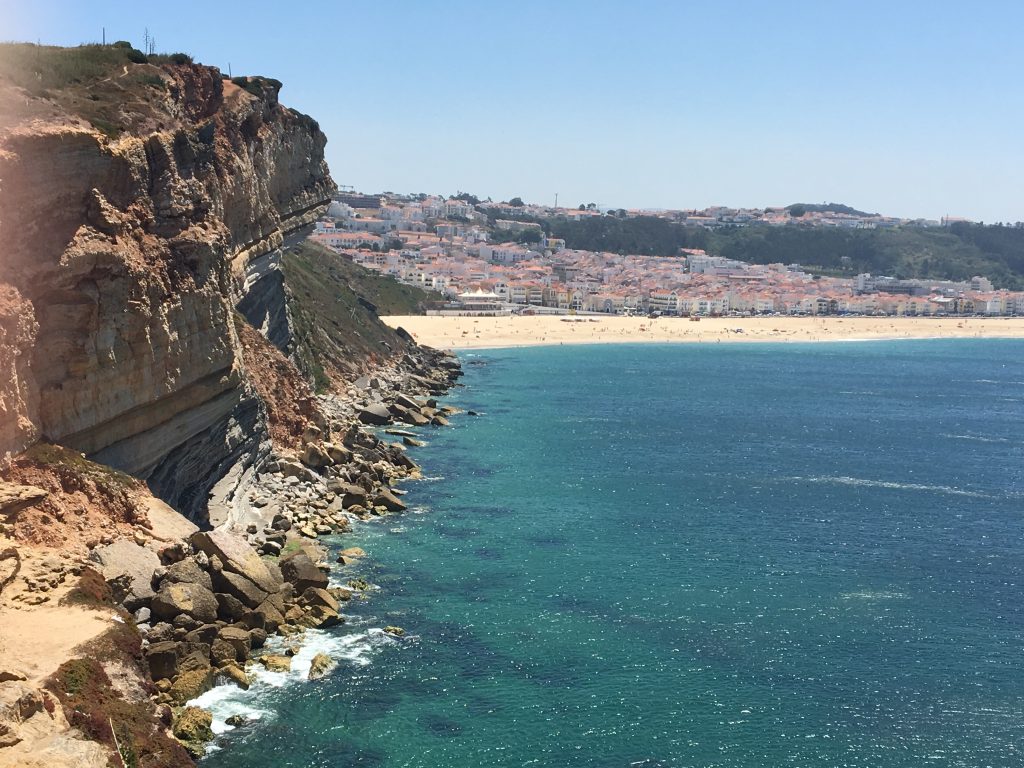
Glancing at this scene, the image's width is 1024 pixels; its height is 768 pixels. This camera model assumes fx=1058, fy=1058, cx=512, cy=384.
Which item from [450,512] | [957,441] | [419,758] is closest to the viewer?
[419,758]

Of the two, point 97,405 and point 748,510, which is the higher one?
point 97,405

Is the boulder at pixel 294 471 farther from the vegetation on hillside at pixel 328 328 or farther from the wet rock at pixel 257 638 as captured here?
the vegetation on hillside at pixel 328 328

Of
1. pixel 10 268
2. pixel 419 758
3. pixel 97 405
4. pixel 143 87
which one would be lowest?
pixel 419 758

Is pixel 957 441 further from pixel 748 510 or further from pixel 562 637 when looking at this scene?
pixel 562 637

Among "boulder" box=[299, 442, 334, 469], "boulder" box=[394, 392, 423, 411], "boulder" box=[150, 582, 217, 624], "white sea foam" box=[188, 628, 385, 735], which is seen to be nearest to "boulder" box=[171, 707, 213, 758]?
"white sea foam" box=[188, 628, 385, 735]

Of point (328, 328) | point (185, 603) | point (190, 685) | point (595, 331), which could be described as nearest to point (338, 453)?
point (185, 603)

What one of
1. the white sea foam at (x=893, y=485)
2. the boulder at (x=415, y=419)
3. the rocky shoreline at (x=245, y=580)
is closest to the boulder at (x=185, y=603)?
the rocky shoreline at (x=245, y=580)

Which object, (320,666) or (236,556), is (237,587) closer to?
(236,556)

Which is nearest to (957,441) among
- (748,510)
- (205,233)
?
(748,510)
